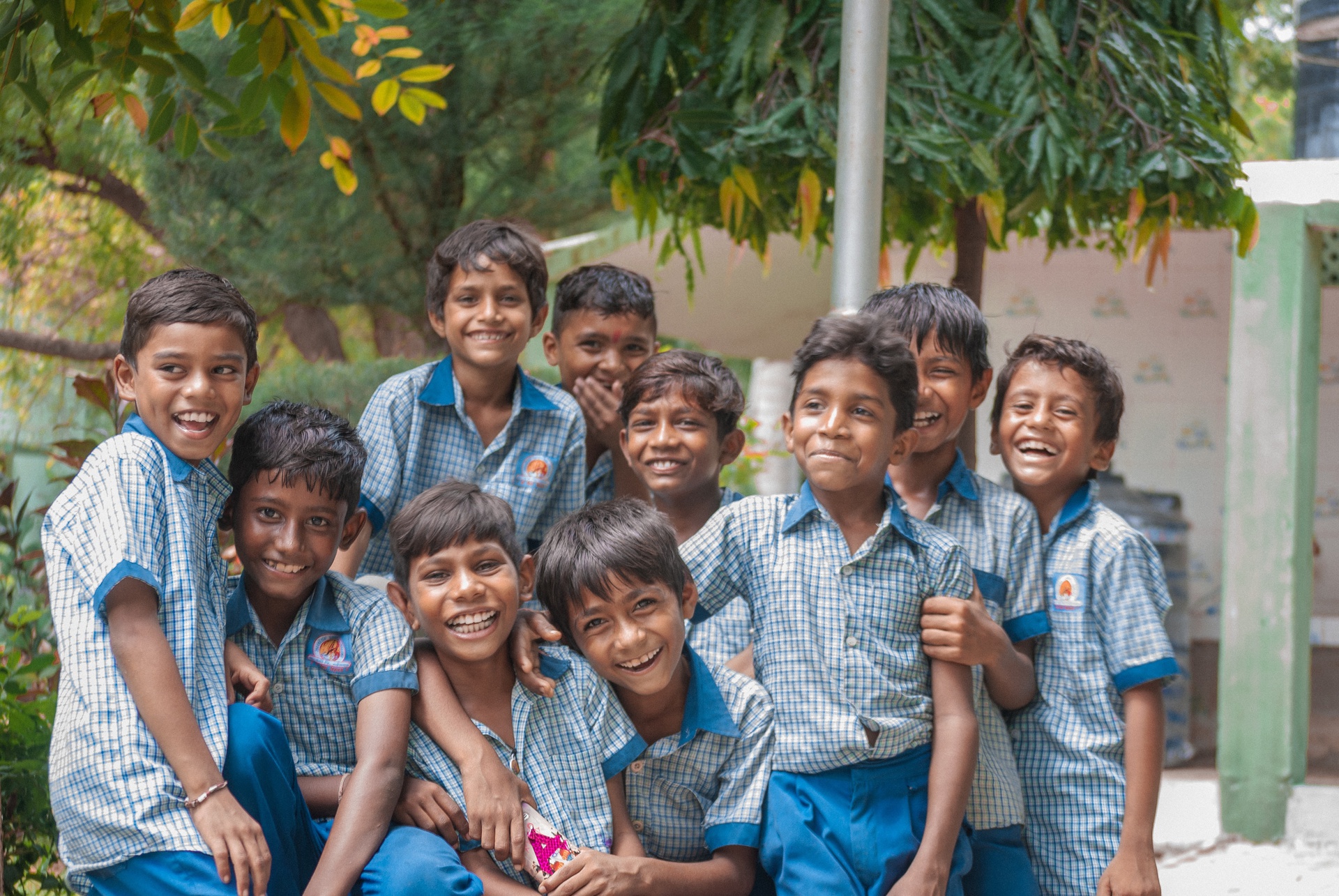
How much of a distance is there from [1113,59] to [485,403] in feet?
5.40

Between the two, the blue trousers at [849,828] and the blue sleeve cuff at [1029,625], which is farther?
the blue sleeve cuff at [1029,625]

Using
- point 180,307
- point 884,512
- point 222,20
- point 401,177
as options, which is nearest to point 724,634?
point 884,512

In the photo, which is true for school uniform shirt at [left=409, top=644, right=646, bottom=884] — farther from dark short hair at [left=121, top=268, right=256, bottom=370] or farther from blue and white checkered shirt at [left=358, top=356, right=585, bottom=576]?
dark short hair at [left=121, top=268, right=256, bottom=370]

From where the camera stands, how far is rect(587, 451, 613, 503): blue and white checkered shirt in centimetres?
326

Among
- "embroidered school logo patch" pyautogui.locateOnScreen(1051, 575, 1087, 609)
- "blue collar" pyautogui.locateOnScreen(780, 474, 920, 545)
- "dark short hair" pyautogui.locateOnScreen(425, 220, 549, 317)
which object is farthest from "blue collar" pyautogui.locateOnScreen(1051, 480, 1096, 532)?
"dark short hair" pyautogui.locateOnScreen(425, 220, 549, 317)

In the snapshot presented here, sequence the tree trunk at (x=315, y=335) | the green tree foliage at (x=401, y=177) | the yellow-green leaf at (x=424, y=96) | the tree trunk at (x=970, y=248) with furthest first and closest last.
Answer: the tree trunk at (x=315, y=335) < the green tree foliage at (x=401, y=177) < the tree trunk at (x=970, y=248) < the yellow-green leaf at (x=424, y=96)

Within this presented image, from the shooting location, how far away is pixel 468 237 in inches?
118

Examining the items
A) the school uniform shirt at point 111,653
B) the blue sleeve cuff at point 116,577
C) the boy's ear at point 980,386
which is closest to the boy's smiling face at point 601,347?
the boy's ear at point 980,386

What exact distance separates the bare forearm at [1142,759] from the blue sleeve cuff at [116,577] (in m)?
1.80

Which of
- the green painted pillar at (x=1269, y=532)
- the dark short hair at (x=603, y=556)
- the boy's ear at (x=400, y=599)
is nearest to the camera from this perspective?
the dark short hair at (x=603, y=556)

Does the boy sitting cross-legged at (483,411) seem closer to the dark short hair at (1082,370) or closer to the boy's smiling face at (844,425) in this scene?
the boy's smiling face at (844,425)

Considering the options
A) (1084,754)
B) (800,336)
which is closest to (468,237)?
(1084,754)

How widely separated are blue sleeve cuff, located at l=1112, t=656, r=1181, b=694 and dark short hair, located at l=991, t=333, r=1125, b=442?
0.47m

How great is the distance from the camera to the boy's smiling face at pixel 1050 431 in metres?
2.63
